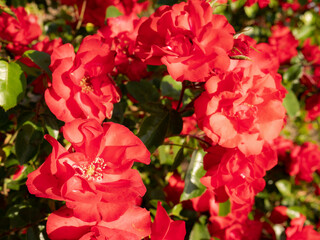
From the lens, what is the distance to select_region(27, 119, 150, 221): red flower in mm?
604

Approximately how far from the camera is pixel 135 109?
54.2 inches

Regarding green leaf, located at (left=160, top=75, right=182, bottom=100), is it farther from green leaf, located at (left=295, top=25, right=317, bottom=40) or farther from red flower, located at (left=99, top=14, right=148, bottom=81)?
green leaf, located at (left=295, top=25, right=317, bottom=40)

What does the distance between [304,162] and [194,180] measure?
3.71 feet

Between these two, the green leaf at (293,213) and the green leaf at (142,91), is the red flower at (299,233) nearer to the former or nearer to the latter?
the green leaf at (293,213)

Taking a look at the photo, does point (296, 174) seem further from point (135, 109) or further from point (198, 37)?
point (198, 37)

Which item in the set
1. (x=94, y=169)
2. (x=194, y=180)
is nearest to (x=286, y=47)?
(x=194, y=180)

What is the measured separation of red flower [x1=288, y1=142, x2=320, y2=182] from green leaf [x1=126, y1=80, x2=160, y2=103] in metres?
1.12

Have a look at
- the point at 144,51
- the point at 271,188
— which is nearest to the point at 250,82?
the point at 144,51

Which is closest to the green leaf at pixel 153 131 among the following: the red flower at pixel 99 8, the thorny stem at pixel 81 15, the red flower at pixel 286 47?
the red flower at pixel 99 8

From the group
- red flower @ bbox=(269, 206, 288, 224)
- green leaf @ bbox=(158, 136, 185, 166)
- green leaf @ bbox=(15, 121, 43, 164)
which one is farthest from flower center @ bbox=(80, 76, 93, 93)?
red flower @ bbox=(269, 206, 288, 224)

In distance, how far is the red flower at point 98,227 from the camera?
625 mm

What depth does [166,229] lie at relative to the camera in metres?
0.68

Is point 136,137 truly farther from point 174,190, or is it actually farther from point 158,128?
point 174,190

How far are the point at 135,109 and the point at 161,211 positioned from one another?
730 mm
